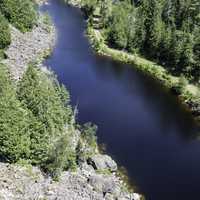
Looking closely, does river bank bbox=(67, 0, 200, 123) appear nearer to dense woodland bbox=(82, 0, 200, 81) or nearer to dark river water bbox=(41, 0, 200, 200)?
dark river water bbox=(41, 0, 200, 200)

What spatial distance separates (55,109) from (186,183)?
1082 inches

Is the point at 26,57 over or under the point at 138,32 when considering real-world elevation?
under

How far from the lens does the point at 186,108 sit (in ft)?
374

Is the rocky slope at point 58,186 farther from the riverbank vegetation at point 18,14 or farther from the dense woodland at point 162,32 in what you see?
the riverbank vegetation at point 18,14

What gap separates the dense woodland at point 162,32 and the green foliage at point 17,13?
85.0 ft

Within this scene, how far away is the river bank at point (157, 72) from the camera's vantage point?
115125 mm

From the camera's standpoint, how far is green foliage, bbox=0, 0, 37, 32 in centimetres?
14662

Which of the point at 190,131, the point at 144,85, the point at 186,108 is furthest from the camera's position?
the point at 144,85

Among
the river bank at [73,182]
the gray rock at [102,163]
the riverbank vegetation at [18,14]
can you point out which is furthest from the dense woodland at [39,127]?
the riverbank vegetation at [18,14]

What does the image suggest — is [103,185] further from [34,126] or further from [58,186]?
[34,126]

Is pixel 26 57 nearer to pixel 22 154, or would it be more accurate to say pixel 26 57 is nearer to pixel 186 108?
pixel 186 108

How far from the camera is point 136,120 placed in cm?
10625

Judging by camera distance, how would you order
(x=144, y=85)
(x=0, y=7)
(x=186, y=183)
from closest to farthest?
(x=186, y=183) → (x=144, y=85) → (x=0, y=7)

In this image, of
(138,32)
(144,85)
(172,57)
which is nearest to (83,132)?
(144,85)
